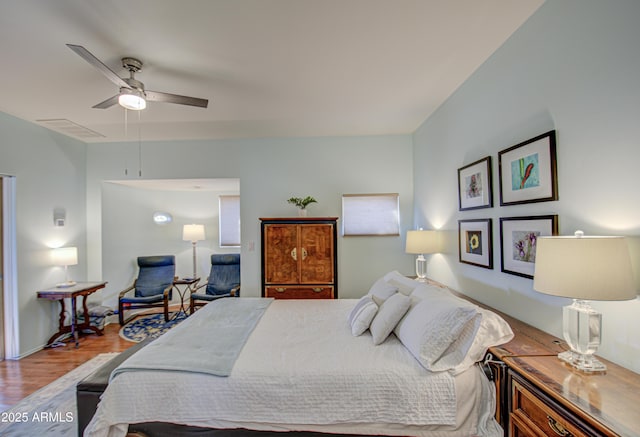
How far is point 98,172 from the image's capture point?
158 inches

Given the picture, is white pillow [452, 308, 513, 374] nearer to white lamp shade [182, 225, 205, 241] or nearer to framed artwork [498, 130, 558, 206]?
framed artwork [498, 130, 558, 206]

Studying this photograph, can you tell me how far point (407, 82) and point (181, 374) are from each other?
275 centimetres

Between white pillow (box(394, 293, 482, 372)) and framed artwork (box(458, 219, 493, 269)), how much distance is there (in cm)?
73

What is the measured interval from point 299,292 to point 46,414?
2.37m

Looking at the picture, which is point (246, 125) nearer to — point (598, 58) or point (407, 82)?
point (407, 82)

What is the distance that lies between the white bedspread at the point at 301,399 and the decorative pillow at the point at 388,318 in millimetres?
291

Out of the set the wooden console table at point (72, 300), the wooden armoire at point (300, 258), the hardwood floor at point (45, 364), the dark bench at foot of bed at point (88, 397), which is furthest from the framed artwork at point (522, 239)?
the wooden console table at point (72, 300)

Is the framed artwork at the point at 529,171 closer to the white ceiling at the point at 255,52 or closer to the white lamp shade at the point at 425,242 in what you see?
the white ceiling at the point at 255,52

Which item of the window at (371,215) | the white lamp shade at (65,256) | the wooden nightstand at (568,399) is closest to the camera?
the wooden nightstand at (568,399)

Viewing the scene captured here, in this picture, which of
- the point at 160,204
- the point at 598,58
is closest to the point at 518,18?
the point at 598,58

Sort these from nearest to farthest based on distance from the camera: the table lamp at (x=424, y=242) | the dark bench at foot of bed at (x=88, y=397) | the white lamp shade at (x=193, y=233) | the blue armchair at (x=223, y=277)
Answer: the dark bench at foot of bed at (x=88, y=397)
the table lamp at (x=424, y=242)
the blue armchair at (x=223, y=277)
the white lamp shade at (x=193, y=233)

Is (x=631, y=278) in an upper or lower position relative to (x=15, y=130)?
lower

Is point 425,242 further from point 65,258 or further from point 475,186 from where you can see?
point 65,258

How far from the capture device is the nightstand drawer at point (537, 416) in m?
0.97
